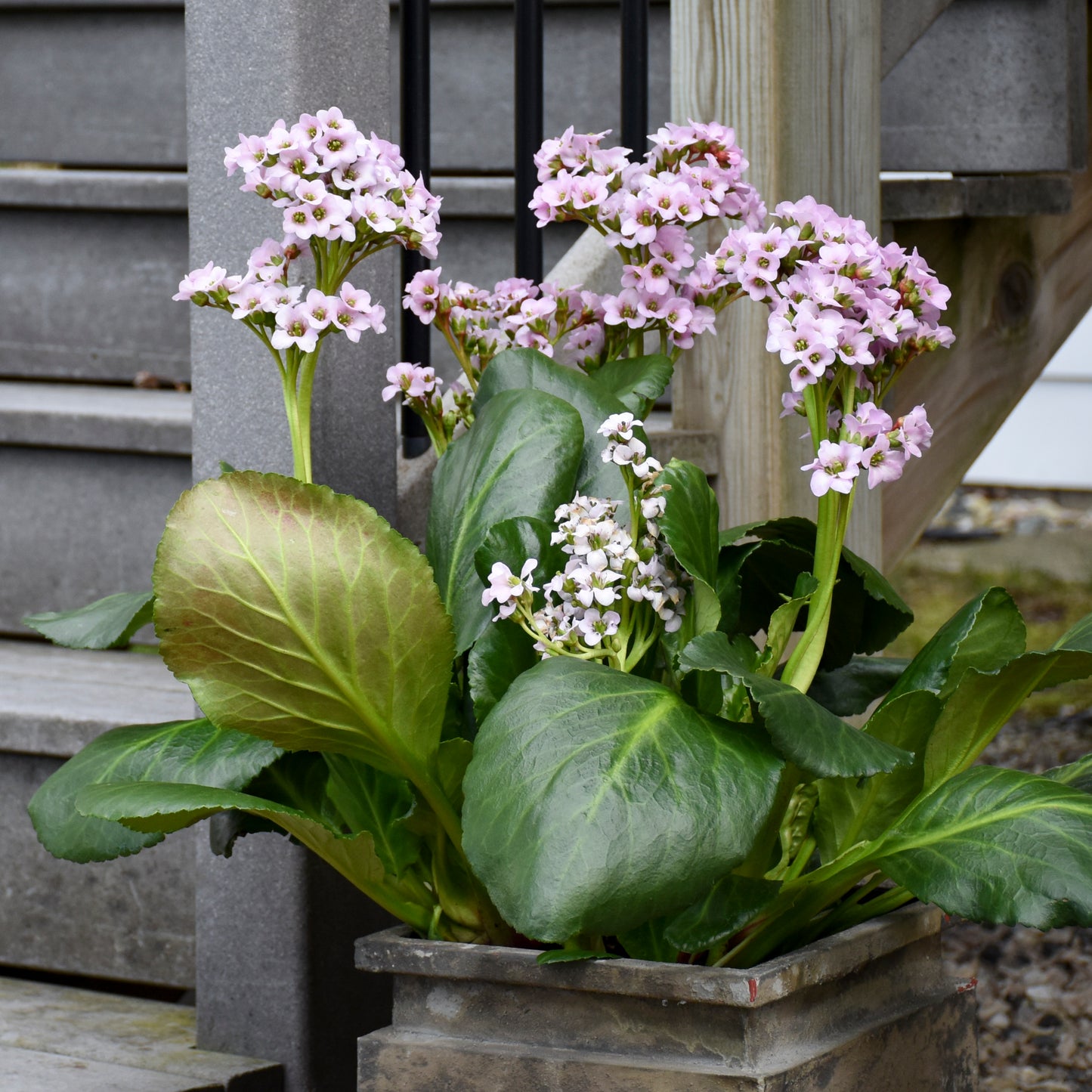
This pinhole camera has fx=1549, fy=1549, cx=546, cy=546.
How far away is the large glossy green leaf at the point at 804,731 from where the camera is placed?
820mm

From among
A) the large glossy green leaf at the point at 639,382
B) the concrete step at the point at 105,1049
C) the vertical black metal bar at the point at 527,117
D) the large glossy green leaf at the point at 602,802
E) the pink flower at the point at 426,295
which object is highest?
the vertical black metal bar at the point at 527,117

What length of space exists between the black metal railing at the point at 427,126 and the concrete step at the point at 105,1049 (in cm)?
54

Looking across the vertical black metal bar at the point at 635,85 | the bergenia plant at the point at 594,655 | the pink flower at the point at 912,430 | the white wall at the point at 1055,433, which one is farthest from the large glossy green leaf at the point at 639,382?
the white wall at the point at 1055,433

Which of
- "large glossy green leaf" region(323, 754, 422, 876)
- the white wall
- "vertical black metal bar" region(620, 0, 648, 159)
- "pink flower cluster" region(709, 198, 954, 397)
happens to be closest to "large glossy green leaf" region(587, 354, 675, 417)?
"pink flower cluster" region(709, 198, 954, 397)

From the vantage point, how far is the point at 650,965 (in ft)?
2.85

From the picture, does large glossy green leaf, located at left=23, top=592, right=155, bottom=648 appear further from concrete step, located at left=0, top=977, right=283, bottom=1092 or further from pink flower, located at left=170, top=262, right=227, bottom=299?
concrete step, located at left=0, top=977, right=283, bottom=1092

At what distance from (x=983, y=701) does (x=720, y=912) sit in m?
0.21

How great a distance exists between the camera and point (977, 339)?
180 cm

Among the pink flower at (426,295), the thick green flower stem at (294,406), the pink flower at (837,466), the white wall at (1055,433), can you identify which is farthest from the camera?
the white wall at (1055,433)

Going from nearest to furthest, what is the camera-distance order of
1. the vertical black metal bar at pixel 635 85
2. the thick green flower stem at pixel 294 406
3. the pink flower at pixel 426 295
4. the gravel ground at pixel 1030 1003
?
the thick green flower stem at pixel 294 406
the pink flower at pixel 426 295
the vertical black metal bar at pixel 635 85
the gravel ground at pixel 1030 1003

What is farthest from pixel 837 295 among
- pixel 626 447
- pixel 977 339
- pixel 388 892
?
pixel 977 339

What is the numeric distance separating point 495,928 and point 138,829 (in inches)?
9.2

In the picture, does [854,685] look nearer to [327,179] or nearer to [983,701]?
[983,701]

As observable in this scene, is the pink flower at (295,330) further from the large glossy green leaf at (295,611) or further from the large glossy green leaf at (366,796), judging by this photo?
the large glossy green leaf at (366,796)
